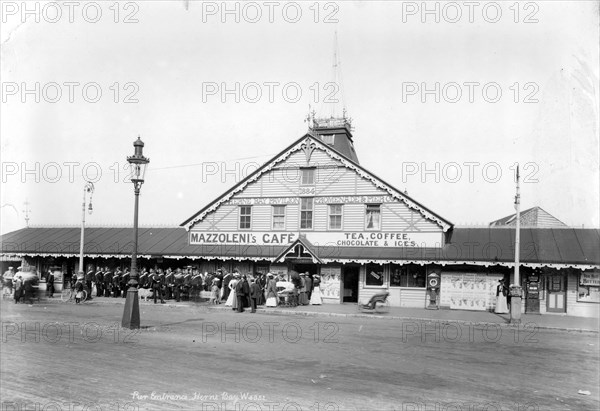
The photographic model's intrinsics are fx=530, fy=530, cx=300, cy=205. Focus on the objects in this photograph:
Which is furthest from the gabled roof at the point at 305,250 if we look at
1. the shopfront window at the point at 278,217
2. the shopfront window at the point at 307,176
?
the shopfront window at the point at 307,176

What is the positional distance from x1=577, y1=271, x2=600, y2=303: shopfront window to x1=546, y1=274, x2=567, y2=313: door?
2.17 ft

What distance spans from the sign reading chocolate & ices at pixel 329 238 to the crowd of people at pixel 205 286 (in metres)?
1.84

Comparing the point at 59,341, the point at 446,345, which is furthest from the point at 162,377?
the point at 446,345

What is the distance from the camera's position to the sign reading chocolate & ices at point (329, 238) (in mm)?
26344

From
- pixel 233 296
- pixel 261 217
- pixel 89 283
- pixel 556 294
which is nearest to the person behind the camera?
pixel 233 296

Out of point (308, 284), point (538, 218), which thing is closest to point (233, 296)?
point (308, 284)

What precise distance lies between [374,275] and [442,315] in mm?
5280

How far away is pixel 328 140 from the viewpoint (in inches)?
1588

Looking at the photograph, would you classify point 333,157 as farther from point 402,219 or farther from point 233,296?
point 233,296

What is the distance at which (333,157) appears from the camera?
28156 millimetres

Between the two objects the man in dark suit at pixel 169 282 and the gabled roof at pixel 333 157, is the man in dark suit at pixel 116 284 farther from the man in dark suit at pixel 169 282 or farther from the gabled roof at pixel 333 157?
the gabled roof at pixel 333 157

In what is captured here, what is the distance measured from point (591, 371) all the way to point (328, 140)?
30914 mm

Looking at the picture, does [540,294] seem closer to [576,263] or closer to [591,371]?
[576,263]

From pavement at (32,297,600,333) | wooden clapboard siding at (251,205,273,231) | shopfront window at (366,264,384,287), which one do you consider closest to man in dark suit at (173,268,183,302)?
pavement at (32,297,600,333)
